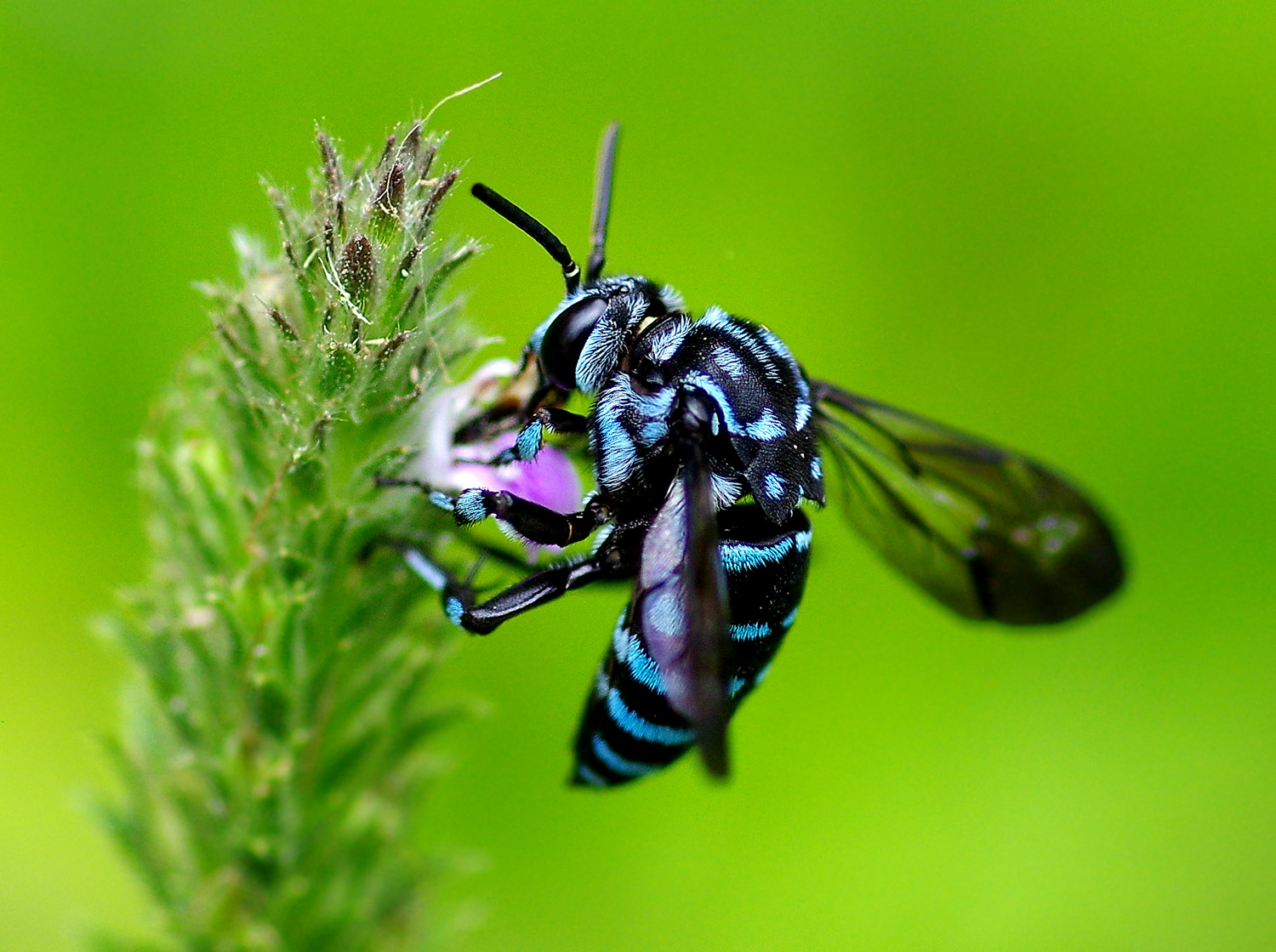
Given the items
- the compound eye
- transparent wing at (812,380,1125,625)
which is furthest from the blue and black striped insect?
transparent wing at (812,380,1125,625)

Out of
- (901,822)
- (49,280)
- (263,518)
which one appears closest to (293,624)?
(263,518)

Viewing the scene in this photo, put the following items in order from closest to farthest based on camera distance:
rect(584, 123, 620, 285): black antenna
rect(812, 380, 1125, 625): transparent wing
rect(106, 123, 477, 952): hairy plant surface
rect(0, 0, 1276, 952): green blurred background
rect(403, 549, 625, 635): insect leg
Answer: rect(106, 123, 477, 952): hairy plant surface < rect(403, 549, 625, 635): insect leg < rect(584, 123, 620, 285): black antenna < rect(812, 380, 1125, 625): transparent wing < rect(0, 0, 1276, 952): green blurred background

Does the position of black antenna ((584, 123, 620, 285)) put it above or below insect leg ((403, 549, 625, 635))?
above

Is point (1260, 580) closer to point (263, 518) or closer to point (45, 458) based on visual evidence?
point (263, 518)

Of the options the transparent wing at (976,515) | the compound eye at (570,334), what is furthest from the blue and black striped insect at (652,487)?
the transparent wing at (976,515)

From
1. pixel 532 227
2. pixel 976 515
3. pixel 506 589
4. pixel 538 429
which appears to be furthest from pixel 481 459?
pixel 976 515

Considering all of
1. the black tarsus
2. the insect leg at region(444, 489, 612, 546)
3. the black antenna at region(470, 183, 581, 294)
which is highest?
the black antenna at region(470, 183, 581, 294)

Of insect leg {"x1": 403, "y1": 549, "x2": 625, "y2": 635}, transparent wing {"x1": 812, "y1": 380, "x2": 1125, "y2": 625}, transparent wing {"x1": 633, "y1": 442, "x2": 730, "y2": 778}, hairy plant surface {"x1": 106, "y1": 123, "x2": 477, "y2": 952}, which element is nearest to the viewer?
transparent wing {"x1": 633, "y1": 442, "x2": 730, "y2": 778}

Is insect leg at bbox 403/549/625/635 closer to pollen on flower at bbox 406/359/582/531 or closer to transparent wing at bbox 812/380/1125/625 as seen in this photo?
pollen on flower at bbox 406/359/582/531
